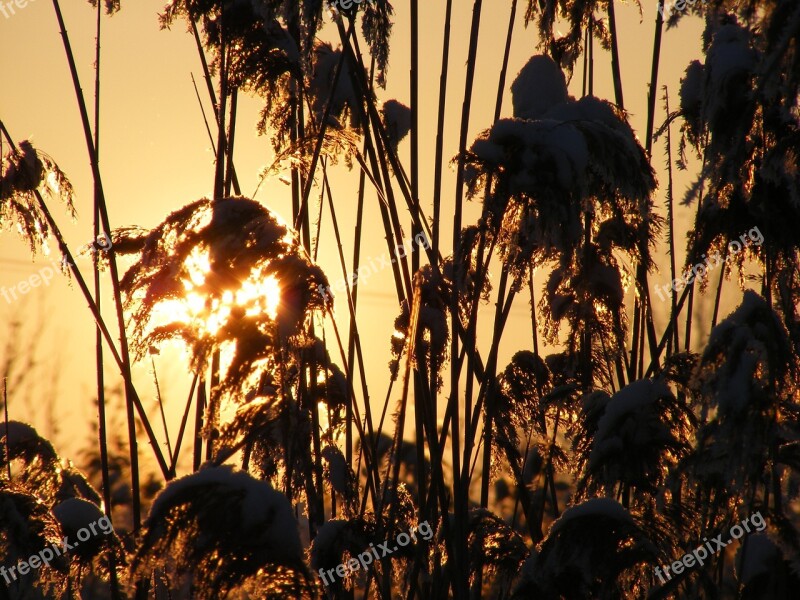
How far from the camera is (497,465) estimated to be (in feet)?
13.9

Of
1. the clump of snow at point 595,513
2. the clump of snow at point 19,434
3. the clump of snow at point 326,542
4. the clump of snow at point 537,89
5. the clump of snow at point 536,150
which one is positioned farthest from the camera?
the clump of snow at point 19,434

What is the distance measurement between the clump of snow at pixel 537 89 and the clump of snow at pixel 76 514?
2.39 metres

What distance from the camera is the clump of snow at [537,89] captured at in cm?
325

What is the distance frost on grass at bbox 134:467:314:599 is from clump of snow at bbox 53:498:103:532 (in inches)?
64.4

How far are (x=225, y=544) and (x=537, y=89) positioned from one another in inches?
76.3

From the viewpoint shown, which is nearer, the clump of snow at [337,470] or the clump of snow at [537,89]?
the clump of snow at [537,89]

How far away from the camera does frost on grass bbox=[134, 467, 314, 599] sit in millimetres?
2293

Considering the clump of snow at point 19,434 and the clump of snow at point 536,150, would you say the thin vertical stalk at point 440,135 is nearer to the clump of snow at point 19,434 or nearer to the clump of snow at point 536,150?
the clump of snow at point 536,150

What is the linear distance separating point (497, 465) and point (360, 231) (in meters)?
1.26

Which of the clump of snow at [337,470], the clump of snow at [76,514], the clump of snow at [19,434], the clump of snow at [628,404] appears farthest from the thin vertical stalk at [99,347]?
the clump of snow at [628,404]

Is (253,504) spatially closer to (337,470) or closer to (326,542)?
(326,542)

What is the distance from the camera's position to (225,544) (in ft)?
7.52

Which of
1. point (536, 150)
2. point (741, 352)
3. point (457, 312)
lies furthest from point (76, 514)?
point (741, 352)

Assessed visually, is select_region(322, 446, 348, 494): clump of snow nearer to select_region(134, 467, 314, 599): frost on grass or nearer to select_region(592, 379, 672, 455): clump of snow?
select_region(592, 379, 672, 455): clump of snow
